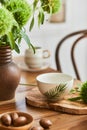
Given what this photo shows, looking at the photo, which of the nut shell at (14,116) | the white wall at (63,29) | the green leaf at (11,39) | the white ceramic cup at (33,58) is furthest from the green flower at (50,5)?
the white wall at (63,29)

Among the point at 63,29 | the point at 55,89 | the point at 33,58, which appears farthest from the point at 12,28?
the point at 63,29

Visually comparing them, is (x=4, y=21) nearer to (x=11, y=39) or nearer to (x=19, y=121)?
(x=11, y=39)

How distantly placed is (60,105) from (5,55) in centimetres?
28

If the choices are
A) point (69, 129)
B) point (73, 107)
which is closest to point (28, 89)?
point (73, 107)

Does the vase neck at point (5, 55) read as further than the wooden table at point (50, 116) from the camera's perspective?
Yes

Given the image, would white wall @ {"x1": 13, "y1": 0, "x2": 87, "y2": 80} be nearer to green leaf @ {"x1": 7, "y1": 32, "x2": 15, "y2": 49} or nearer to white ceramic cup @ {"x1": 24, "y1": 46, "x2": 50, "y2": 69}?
white ceramic cup @ {"x1": 24, "y1": 46, "x2": 50, "y2": 69}

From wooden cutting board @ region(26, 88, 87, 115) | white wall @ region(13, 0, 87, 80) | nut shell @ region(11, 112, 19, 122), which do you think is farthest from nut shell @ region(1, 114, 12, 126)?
white wall @ region(13, 0, 87, 80)

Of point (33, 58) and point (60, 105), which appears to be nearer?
point (60, 105)

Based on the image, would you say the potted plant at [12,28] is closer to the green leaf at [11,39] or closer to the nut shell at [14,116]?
the green leaf at [11,39]

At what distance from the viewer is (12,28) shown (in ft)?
3.79

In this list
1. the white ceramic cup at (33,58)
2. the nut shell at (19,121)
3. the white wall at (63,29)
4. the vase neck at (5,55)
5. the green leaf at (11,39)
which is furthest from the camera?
the white wall at (63,29)

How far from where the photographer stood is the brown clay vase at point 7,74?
1231 mm

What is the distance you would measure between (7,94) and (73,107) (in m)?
0.27

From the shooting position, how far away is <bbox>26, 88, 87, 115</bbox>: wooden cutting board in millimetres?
1151
